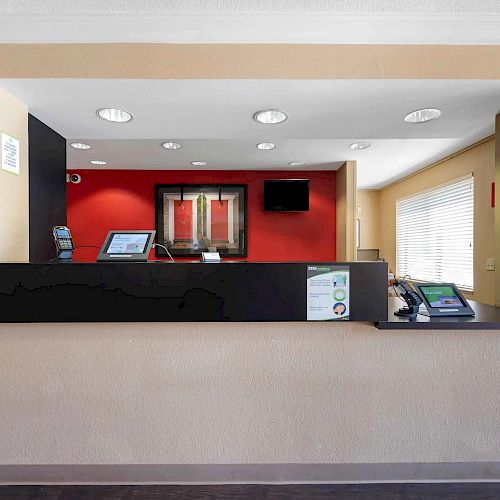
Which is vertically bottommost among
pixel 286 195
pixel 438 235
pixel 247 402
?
pixel 247 402

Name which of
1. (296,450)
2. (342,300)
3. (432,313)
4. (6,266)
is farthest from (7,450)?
(432,313)

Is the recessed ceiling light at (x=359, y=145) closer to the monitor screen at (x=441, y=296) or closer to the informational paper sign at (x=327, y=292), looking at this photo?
the monitor screen at (x=441, y=296)

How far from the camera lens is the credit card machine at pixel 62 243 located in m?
1.89

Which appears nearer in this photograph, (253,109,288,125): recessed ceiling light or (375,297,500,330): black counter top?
(375,297,500,330): black counter top

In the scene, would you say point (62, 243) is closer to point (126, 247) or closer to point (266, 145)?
point (126, 247)

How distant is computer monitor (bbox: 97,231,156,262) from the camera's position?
167 cm

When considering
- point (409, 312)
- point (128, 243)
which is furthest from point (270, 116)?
point (409, 312)

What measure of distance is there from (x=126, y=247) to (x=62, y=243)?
0.49 meters

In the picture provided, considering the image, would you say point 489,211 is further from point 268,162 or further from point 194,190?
point 194,190

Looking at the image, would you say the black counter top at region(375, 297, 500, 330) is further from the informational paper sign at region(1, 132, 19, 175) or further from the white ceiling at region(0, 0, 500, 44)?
the informational paper sign at region(1, 132, 19, 175)

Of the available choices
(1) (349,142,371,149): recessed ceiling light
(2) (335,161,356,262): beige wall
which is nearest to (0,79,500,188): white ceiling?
(1) (349,142,371,149): recessed ceiling light

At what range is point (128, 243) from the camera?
1.74m

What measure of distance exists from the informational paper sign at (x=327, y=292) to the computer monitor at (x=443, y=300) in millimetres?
508

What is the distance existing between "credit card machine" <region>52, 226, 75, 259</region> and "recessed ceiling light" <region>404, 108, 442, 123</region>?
225 centimetres
